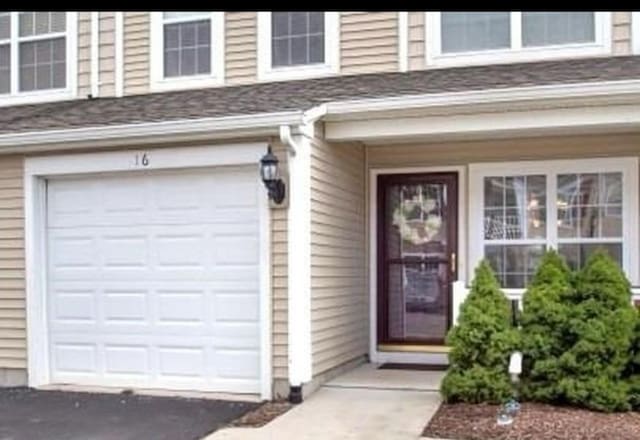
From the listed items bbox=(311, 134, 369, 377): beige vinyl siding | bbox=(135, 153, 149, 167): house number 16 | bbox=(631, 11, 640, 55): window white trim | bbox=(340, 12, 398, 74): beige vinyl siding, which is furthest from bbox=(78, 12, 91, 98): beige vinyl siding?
bbox=(631, 11, 640, 55): window white trim

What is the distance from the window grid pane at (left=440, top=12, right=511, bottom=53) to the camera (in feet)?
28.6

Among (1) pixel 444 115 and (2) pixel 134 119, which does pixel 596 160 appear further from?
(2) pixel 134 119

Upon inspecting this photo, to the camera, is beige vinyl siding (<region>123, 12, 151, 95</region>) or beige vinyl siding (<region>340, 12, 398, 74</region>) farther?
beige vinyl siding (<region>123, 12, 151, 95</region>)

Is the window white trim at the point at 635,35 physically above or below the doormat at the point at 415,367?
above

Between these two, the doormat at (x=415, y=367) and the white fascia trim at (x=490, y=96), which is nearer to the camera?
the white fascia trim at (x=490, y=96)

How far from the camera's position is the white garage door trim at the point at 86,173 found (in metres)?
7.46

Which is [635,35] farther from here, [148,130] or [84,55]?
[84,55]

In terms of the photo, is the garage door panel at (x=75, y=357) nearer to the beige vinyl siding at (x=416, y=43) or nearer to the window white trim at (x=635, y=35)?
the beige vinyl siding at (x=416, y=43)

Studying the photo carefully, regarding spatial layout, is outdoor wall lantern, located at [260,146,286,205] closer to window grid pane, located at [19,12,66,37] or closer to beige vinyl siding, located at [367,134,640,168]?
beige vinyl siding, located at [367,134,640,168]

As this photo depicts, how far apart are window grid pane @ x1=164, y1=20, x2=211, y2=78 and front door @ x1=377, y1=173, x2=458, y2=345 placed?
97.5 inches

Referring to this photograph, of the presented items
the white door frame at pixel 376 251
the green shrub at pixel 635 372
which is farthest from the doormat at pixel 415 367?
the green shrub at pixel 635 372

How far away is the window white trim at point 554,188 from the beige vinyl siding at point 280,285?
2324mm

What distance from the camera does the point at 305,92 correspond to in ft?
27.5

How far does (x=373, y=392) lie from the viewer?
24.7 ft
